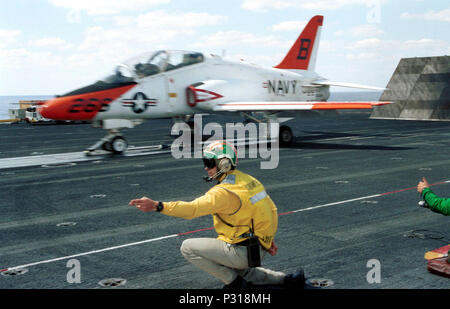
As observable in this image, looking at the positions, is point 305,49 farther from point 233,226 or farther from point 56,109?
point 233,226

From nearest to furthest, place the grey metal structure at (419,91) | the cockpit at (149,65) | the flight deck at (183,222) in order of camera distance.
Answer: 1. the flight deck at (183,222)
2. the cockpit at (149,65)
3. the grey metal structure at (419,91)

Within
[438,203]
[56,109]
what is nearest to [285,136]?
[56,109]

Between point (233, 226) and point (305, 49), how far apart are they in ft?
73.1

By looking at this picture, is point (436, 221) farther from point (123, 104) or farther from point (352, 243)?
point (123, 104)

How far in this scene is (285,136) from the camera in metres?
20.4

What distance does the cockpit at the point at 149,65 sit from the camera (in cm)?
1689

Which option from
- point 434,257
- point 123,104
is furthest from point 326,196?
point 123,104

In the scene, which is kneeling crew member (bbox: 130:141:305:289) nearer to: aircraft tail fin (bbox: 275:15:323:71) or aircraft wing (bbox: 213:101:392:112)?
aircraft wing (bbox: 213:101:392:112)

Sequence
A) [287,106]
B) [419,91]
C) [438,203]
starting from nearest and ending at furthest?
[438,203]
[287,106]
[419,91]

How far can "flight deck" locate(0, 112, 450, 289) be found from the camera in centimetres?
586

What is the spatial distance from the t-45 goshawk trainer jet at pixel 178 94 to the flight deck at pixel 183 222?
1.67 meters
